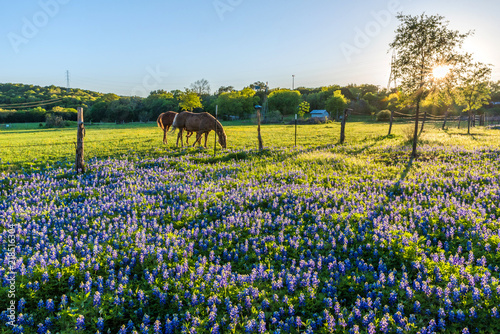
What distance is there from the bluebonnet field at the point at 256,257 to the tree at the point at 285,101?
117 m

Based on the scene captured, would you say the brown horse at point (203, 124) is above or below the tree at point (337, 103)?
below

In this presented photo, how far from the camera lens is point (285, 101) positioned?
12406 cm

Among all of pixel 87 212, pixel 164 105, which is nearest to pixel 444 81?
pixel 87 212

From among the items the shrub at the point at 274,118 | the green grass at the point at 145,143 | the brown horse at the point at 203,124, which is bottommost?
the green grass at the point at 145,143

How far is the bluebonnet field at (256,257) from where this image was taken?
4.31 meters

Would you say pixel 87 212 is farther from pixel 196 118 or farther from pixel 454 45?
pixel 454 45

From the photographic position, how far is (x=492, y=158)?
49.8ft

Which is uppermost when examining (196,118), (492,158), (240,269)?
(196,118)

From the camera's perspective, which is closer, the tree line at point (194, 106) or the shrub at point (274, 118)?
the shrub at point (274, 118)

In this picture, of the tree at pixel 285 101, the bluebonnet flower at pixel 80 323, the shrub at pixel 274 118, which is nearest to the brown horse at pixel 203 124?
the bluebonnet flower at pixel 80 323

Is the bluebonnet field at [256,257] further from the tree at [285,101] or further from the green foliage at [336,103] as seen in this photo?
the tree at [285,101]

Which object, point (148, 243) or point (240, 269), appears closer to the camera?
point (240, 269)

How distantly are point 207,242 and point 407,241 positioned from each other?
14.9 feet

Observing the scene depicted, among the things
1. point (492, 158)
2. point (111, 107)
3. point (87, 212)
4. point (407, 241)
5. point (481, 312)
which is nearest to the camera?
point (481, 312)
